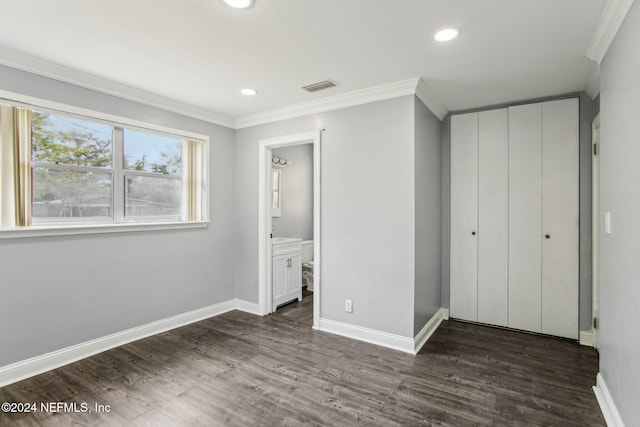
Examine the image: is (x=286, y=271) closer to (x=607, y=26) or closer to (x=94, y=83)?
(x=94, y=83)

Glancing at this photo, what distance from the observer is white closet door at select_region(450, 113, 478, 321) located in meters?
3.79

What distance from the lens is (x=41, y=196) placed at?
2717 millimetres

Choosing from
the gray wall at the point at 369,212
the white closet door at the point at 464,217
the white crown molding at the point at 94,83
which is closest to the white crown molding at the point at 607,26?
the gray wall at the point at 369,212

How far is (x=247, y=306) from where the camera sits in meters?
4.22

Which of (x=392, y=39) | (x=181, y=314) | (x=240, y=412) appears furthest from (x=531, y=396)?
(x=181, y=314)

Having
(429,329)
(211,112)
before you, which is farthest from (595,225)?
(211,112)

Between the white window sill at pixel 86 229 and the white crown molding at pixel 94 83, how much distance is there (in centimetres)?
127

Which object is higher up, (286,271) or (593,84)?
(593,84)

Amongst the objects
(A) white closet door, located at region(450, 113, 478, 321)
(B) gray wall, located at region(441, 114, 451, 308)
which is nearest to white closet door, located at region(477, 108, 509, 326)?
(A) white closet door, located at region(450, 113, 478, 321)

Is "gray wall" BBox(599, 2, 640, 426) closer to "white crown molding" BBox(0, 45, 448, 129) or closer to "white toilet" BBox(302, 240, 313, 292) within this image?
"white crown molding" BBox(0, 45, 448, 129)

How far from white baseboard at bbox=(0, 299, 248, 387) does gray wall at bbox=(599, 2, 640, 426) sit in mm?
3488

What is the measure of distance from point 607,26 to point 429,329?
2932 mm

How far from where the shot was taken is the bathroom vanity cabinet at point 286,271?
4238mm

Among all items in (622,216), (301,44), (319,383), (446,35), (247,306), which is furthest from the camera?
(247,306)
